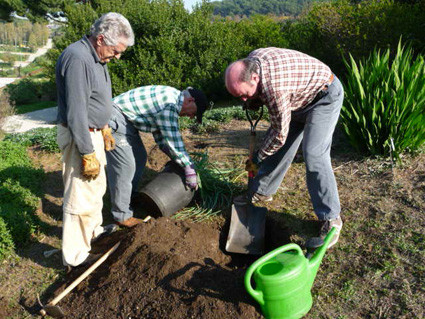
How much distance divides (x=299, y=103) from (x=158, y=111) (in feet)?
3.90

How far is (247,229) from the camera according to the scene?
324cm

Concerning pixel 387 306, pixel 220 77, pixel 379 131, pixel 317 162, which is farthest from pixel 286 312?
pixel 220 77

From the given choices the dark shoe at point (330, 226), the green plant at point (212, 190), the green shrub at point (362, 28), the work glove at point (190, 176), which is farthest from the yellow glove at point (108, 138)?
the green shrub at point (362, 28)

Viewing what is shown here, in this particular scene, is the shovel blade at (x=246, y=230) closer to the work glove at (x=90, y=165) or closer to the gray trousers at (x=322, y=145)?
the gray trousers at (x=322, y=145)

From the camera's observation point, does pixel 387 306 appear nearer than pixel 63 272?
Yes

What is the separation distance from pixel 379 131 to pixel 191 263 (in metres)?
2.61

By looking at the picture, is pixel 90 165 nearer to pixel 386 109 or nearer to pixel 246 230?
pixel 246 230

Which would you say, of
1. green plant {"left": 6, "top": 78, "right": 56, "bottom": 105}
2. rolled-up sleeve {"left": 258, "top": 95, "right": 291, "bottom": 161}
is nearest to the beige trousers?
rolled-up sleeve {"left": 258, "top": 95, "right": 291, "bottom": 161}

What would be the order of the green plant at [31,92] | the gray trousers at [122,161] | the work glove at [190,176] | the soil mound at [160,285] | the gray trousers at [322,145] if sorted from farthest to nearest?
the green plant at [31,92] → the work glove at [190,176] → the gray trousers at [122,161] → the gray trousers at [322,145] → the soil mound at [160,285]

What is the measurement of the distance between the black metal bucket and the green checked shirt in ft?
1.03

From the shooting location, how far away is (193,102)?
3.17 metres

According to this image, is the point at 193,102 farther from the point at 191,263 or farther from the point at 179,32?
the point at 179,32

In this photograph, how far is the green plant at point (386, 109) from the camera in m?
3.87

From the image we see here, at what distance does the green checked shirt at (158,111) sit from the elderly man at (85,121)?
375 millimetres
